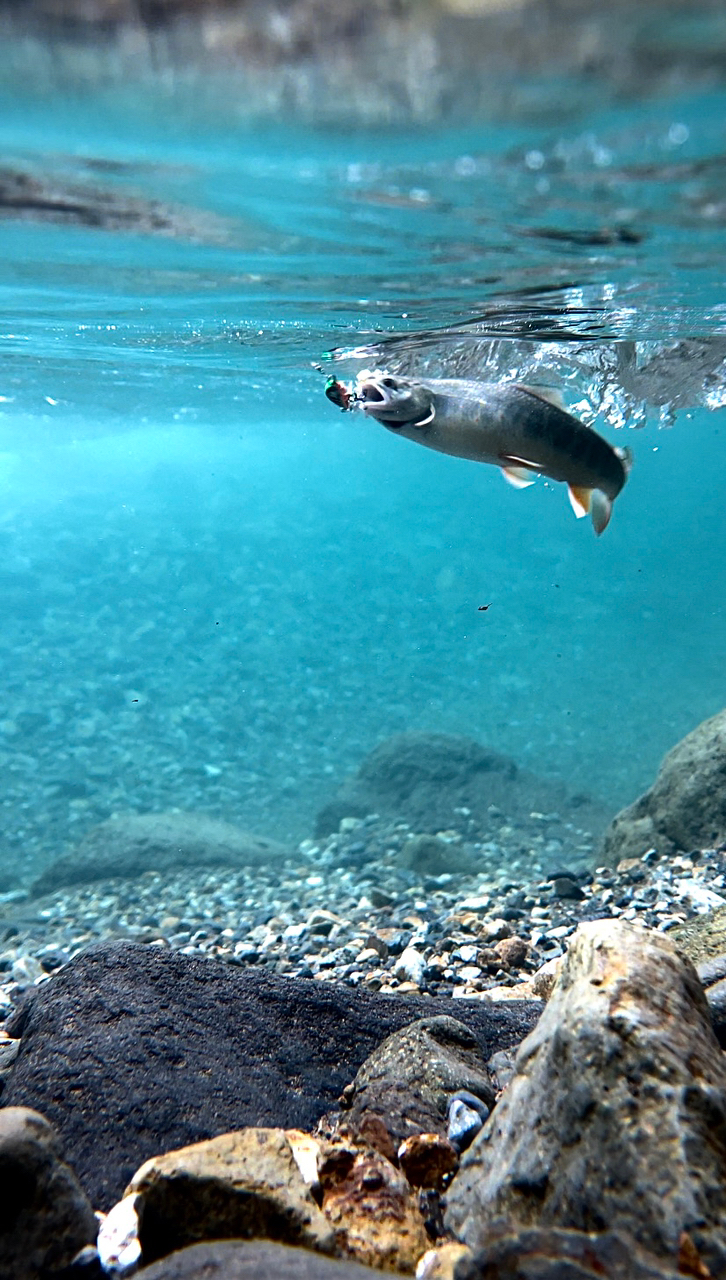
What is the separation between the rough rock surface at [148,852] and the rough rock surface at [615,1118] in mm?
11635

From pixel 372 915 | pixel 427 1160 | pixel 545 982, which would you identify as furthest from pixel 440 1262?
pixel 372 915

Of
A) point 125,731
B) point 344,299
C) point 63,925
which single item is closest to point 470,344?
point 344,299

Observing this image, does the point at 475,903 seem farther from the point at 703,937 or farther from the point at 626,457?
the point at 626,457

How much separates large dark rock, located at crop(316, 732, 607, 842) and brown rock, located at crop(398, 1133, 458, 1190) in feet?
40.4

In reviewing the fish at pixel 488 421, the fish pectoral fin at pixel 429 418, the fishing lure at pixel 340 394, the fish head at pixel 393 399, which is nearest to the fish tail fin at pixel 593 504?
the fish at pixel 488 421

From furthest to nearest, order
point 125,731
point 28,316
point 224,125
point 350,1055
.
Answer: point 125,731
point 28,316
point 224,125
point 350,1055

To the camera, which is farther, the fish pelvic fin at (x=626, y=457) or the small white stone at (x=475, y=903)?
the small white stone at (x=475, y=903)

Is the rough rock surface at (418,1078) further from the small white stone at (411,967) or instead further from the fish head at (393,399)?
the fish head at (393,399)

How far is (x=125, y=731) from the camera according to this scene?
898 inches

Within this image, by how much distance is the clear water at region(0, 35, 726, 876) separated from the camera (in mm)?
6742

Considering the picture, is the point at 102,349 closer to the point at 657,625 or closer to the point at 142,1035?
the point at 142,1035

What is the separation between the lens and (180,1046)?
4.06 m

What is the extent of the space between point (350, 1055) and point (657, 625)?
70648mm

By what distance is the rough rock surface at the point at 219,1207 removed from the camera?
267 cm
